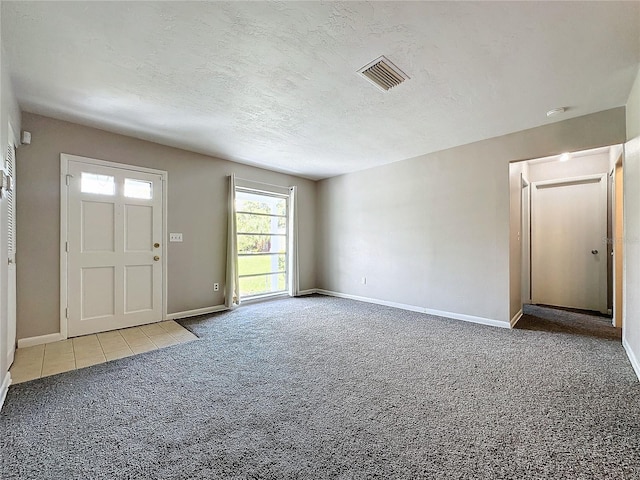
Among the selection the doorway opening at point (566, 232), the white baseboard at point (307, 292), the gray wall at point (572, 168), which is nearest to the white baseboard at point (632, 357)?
the doorway opening at point (566, 232)

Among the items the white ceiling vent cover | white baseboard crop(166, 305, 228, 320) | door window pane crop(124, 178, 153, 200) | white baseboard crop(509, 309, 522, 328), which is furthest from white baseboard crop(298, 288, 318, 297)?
the white ceiling vent cover

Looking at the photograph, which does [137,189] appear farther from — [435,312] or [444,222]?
[435,312]

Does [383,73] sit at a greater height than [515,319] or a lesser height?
greater

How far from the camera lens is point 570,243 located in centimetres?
487

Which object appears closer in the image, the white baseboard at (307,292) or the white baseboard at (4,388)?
the white baseboard at (4,388)

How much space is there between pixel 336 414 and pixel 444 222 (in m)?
3.33

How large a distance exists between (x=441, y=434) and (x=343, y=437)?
567 mm

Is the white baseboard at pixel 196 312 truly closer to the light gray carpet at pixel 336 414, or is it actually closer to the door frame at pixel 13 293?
the light gray carpet at pixel 336 414

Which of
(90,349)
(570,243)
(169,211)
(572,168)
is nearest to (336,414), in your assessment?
(90,349)

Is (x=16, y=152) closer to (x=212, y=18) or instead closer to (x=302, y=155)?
(x=212, y=18)

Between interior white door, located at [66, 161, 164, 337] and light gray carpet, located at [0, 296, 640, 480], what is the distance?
4.14 feet

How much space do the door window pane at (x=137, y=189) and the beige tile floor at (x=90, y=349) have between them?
177 cm

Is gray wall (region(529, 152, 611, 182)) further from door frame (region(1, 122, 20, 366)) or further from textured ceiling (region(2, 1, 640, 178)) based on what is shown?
door frame (region(1, 122, 20, 366))

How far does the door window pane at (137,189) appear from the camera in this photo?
3695 mm
